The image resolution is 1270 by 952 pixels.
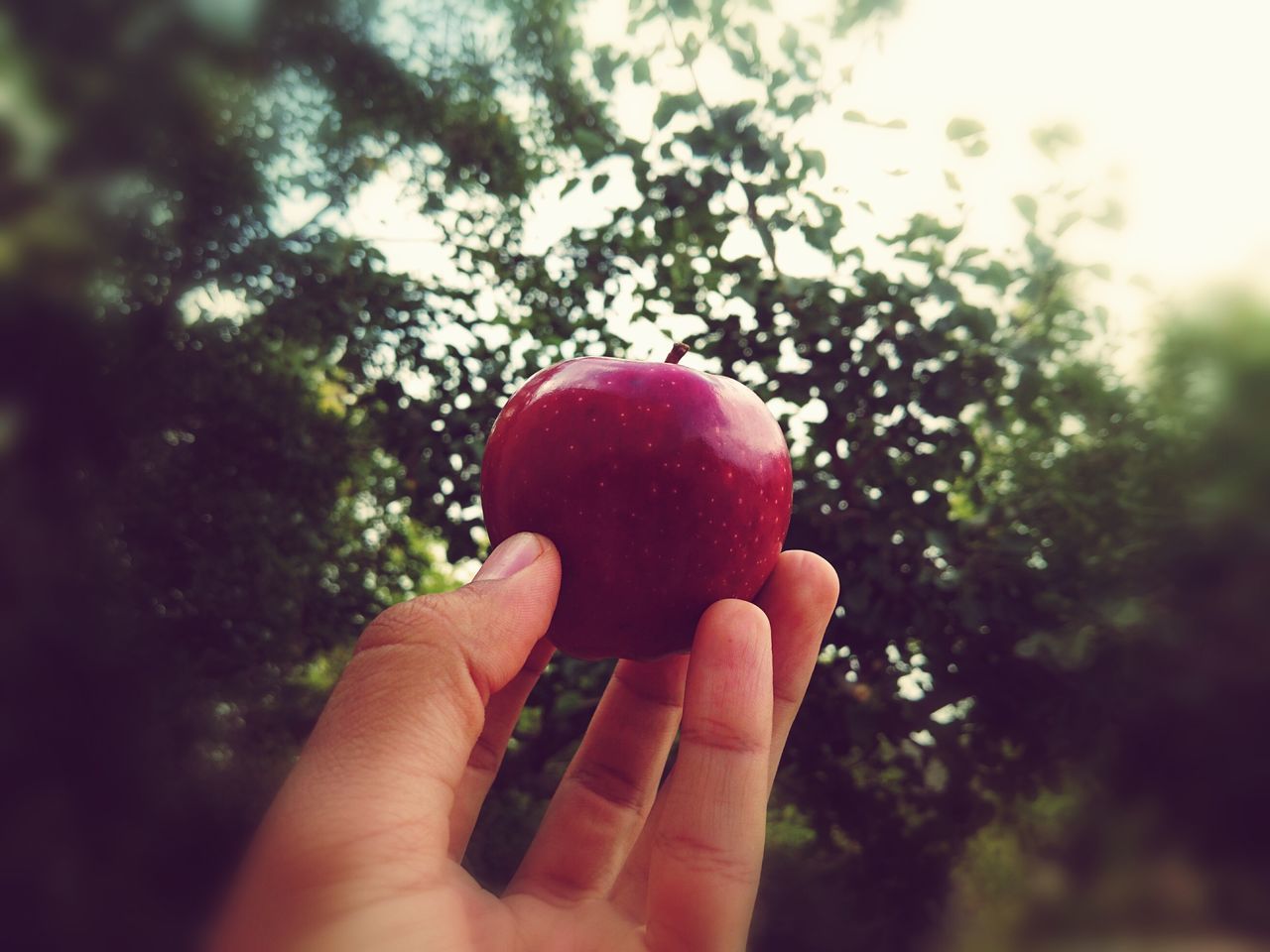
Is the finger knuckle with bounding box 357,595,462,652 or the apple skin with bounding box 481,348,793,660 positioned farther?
the apple skin with bounding box 481,348,793,660

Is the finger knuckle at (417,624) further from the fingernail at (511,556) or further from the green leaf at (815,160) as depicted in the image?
the green leaf at (815,160)

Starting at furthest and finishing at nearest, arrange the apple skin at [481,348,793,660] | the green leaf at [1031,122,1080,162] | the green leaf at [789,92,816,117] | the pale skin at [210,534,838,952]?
the green leaf at [789,92,816,117], the green leaf at [1031,122,1080,162], the apple skin at [481,348,793,660], the pale skin at [210,534,838,952]

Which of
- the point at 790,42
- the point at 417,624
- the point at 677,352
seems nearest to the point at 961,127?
the point at 790,42

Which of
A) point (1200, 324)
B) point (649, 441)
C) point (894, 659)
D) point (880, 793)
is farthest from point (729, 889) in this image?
point (1200, 324)

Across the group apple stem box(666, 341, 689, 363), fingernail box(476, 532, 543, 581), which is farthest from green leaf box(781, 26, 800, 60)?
fingernail box(476, 532, 543, 581)

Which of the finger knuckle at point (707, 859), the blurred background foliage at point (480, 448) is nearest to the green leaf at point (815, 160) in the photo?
the blurred background foliage at point (480, 448)

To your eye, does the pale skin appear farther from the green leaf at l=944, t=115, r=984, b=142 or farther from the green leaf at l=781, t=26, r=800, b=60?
the green leaf at l=781, t=26, r=800, b=60
